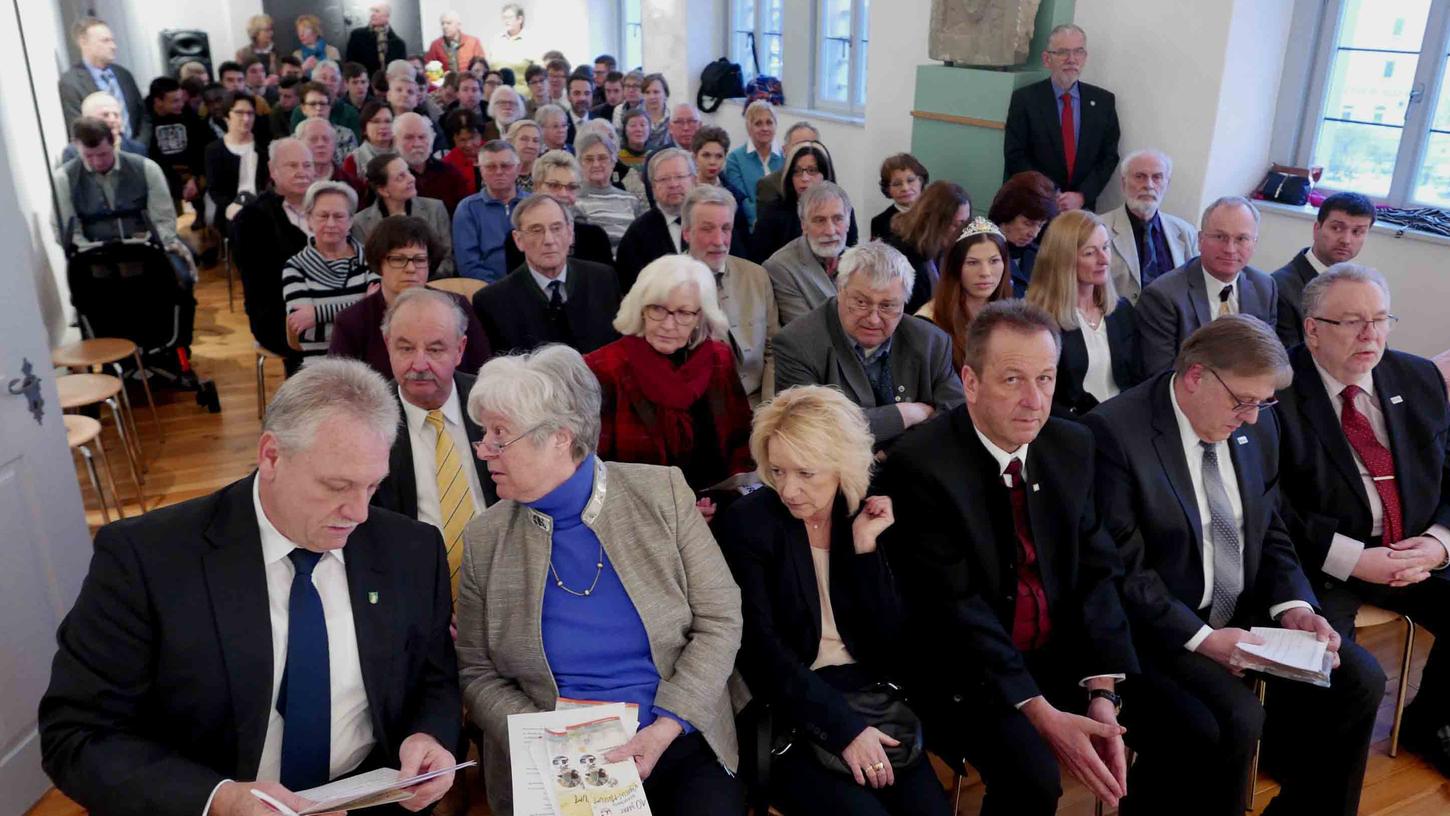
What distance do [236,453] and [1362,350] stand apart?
5.04 m

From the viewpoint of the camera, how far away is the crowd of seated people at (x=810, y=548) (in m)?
1.99

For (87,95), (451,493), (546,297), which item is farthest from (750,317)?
(87,95)

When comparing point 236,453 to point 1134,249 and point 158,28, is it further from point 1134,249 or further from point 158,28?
point 158,28

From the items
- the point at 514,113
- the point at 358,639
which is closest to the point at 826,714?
the point at 358,639

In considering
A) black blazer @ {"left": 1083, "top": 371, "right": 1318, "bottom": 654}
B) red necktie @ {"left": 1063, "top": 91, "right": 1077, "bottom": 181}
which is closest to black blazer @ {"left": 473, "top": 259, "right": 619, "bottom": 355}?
black blazer @ {"left": 1083, "top": 371, "right": 1318, "bottom": 654}

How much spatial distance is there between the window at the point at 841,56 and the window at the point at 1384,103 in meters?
4.12

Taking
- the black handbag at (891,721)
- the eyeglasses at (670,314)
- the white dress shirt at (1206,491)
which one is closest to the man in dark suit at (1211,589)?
the white dress shirt at (1206,491)

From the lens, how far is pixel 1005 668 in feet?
8.50

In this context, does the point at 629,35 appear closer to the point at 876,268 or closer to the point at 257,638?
the point at 876,268

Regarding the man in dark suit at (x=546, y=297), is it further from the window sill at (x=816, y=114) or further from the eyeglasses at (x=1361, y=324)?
the window sill at (x=816, y=114)

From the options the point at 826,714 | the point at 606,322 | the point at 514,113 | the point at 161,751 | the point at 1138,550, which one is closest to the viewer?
the point at 161,751

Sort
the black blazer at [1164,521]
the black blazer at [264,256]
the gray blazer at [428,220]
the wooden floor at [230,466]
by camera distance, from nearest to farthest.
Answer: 1. the black blazer at [1164,521]
2. the wooden floor at [230,466]
3. the black blazer at [264,256]
4. the gray blazer at [428,220]

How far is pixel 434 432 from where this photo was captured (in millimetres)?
2908

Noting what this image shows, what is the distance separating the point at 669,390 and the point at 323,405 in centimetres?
148
